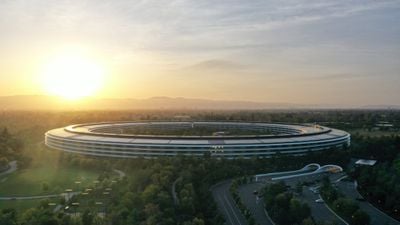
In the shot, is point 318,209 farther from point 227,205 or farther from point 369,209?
point 227,205

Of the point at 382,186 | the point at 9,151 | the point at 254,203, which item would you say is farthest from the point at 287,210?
the point at 9,151

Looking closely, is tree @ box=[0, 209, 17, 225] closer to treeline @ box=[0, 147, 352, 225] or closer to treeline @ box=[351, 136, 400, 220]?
treeline @ box=[0, 147, 352, 225]

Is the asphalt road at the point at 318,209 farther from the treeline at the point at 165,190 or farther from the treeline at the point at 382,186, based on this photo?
the treeline at the point at 165,190

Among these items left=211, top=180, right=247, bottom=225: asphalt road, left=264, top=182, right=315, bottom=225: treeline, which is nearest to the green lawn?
left=211, top=180, right=247, bottom=225: asphalt road

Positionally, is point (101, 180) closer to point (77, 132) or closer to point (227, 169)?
point (227, 169)

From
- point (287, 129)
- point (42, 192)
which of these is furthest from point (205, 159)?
point (287, 129)

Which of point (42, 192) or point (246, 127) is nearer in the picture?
point (42, 192)
